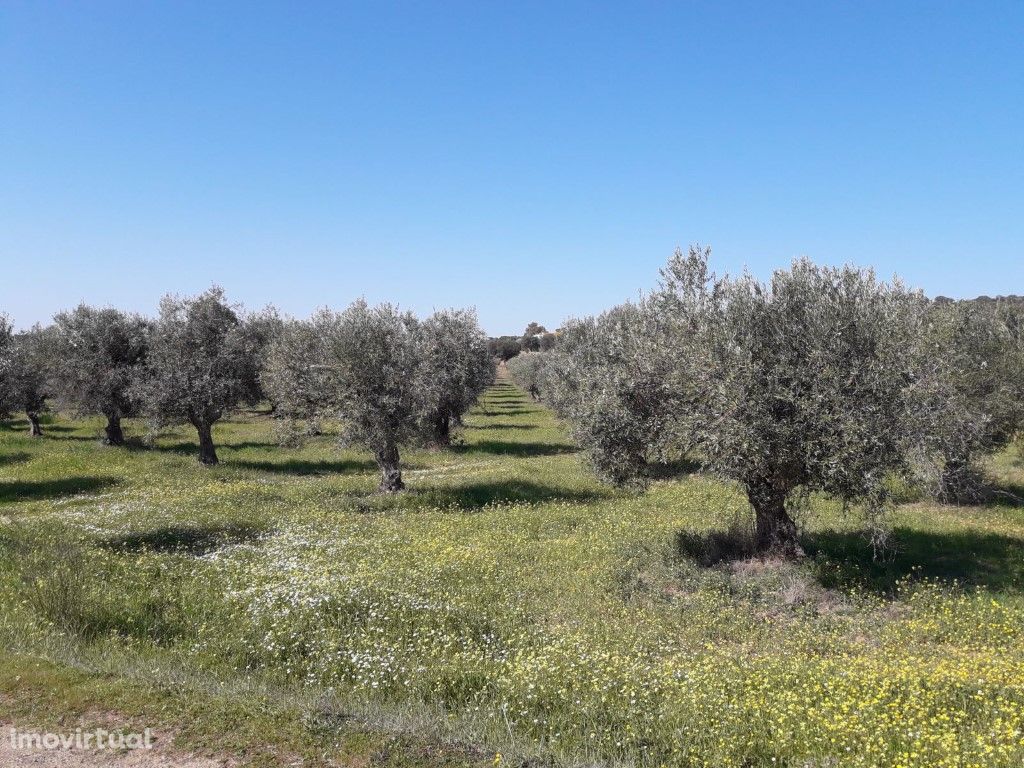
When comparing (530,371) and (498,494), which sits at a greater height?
(530,371)

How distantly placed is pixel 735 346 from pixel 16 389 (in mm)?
40393

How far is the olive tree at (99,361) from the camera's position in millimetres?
34062

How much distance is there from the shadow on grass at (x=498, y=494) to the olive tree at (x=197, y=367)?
1270cm

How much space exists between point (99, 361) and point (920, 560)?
3730cm

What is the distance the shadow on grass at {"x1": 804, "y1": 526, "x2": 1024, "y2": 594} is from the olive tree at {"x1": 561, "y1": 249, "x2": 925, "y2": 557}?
1274mm

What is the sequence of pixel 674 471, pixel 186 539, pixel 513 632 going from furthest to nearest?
pixel 674 471
pixel 186 539
pixel 513 632

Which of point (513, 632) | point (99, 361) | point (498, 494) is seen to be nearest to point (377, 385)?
point (498, 494)

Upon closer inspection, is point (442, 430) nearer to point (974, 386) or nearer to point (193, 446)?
point (193, 446)

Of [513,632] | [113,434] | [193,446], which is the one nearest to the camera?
[513,632]

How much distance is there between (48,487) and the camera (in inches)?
1032

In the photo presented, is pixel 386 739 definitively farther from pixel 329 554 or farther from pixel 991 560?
pixel 991 560

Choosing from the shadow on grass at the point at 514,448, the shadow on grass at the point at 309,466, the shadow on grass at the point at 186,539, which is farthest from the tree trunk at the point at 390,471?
the shadow on grass at the point at 514,448

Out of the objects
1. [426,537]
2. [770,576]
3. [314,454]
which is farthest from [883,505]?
[314,454]

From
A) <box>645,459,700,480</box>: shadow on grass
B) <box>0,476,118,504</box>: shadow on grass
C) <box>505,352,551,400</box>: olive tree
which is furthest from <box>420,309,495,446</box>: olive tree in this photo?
<box>505,352,551,400</box>: olive tree
